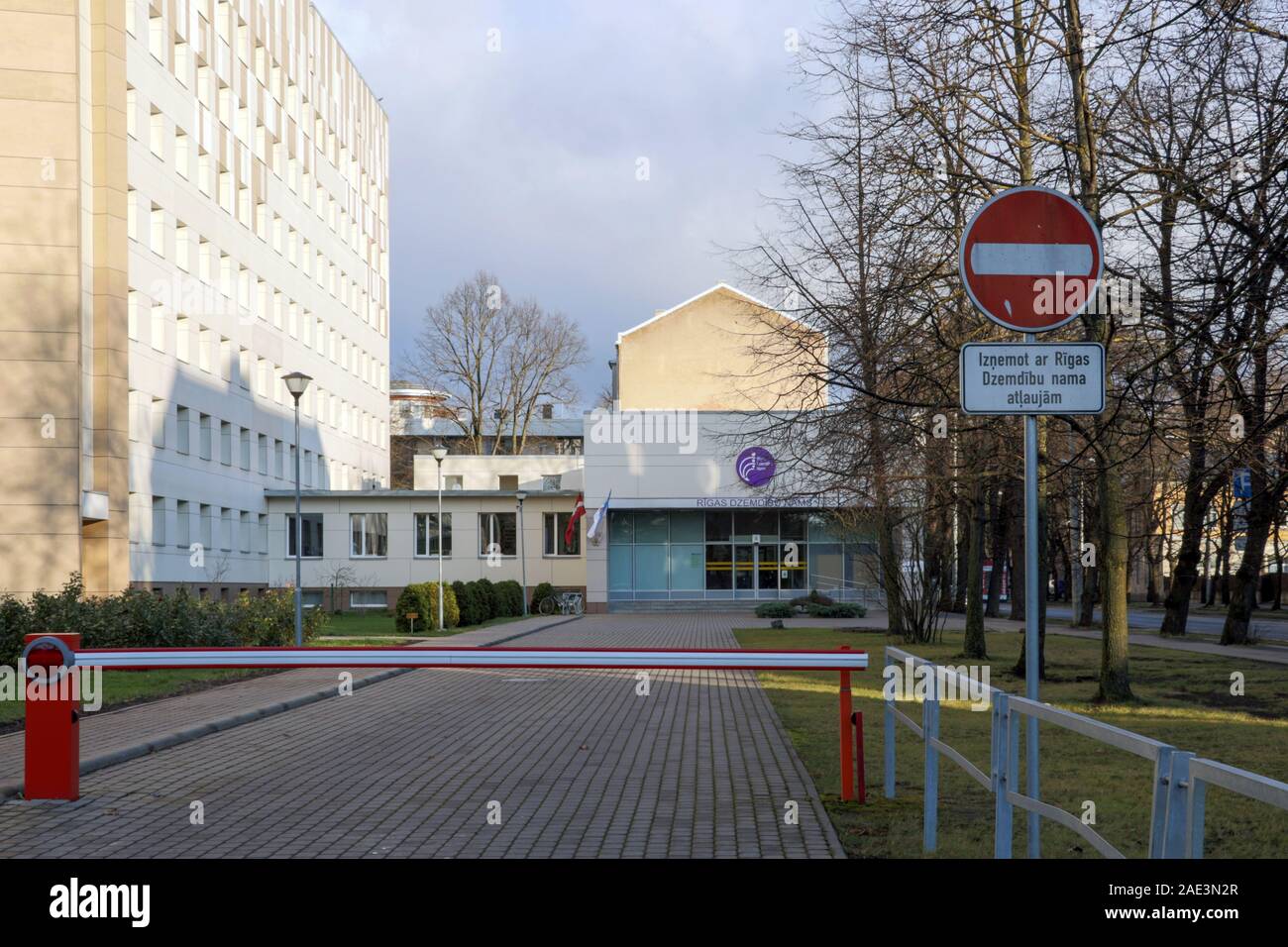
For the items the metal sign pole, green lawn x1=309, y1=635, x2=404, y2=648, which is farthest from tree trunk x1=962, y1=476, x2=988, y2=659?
the metal sign pole

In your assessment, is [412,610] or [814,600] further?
[814,600]

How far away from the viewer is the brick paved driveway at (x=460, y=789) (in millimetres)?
7699

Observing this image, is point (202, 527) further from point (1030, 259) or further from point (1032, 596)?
point (1030, 259)

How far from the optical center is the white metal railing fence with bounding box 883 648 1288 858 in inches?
136

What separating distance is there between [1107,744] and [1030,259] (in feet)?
9.69

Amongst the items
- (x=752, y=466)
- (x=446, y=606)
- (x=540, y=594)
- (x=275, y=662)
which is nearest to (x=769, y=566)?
(x=752, y=466)

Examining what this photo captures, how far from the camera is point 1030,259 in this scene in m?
6.76

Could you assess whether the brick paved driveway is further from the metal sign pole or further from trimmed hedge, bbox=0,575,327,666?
trimmed hedge, bbox=0,575,327,666

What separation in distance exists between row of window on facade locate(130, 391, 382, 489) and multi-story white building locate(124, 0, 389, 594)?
94 millimetres

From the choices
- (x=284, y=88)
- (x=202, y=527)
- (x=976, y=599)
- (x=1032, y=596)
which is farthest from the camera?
(x=284, y=88)

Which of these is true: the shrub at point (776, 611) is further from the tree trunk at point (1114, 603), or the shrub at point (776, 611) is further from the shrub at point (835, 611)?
the tree trunk at point (1114, 603)

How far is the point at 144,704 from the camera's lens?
53.9 ft

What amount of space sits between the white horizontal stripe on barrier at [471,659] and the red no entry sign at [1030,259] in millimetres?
2903
